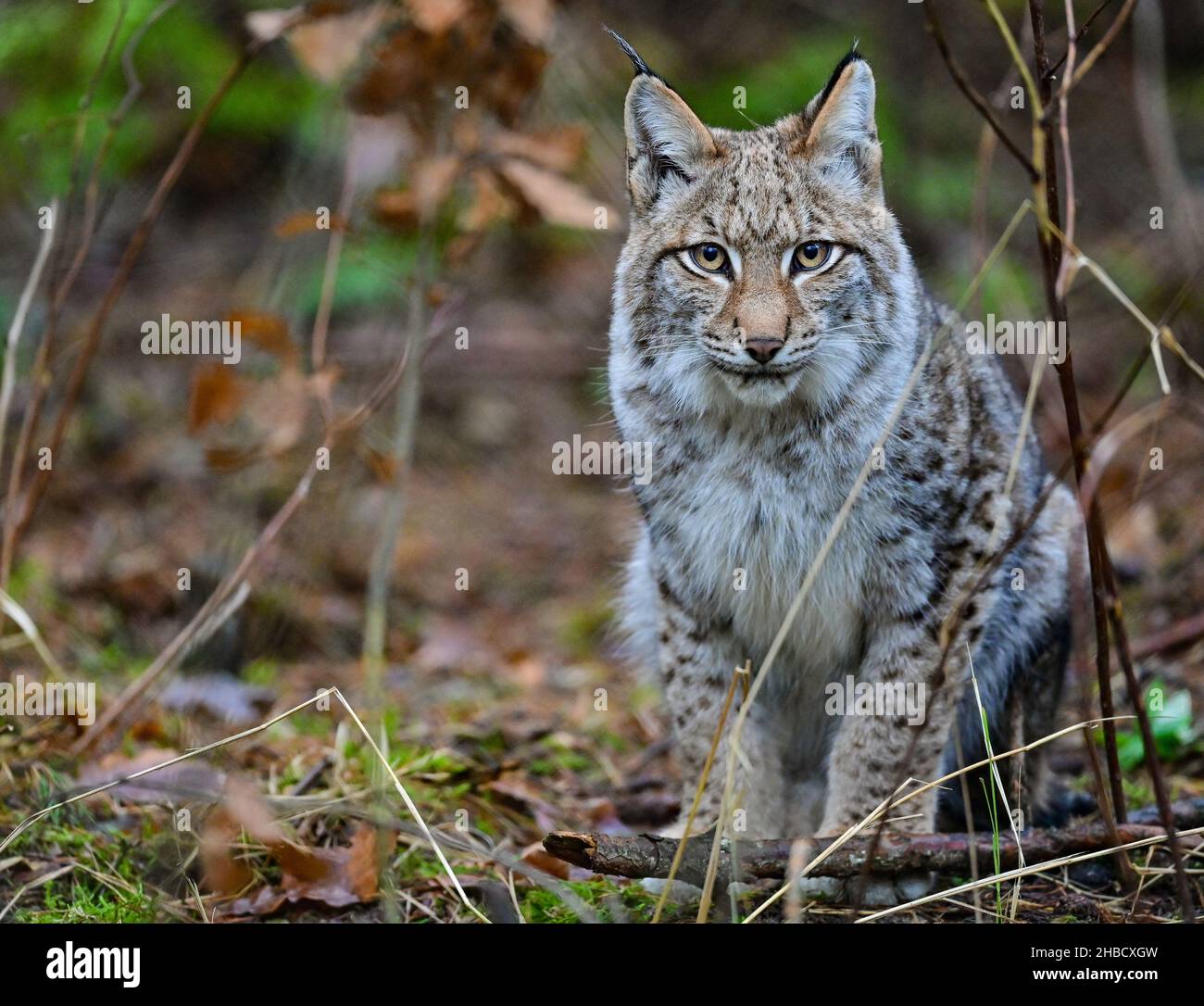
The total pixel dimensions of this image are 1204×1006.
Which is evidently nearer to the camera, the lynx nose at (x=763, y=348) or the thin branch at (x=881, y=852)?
the thin branch at (x=881, y=852)

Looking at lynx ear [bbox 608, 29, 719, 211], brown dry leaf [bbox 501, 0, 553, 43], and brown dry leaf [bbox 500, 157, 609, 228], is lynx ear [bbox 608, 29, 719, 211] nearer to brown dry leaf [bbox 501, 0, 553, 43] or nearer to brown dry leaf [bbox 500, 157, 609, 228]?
brown dry leaf [bbox 500, 157, 609, 228]

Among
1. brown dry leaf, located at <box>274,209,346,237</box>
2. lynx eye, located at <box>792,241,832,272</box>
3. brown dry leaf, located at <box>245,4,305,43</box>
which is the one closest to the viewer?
lynx eye, located at <box>792,241,832,272</box>

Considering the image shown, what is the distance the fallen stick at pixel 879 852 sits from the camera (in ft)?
11.6

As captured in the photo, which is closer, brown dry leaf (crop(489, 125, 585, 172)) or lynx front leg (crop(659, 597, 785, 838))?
lynx front leg (crop(659, 597, 785, 838))

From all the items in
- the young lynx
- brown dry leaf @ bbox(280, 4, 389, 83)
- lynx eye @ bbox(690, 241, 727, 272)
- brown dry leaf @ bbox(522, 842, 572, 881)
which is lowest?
brown dry leaf @ bbox(522, 842, 572, 881)

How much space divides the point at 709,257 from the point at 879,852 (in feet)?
6.42

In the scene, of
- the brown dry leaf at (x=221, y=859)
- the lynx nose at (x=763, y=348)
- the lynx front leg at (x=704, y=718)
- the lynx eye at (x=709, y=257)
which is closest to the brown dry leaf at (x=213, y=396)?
the brown dry leaf at (x=221, y=859)

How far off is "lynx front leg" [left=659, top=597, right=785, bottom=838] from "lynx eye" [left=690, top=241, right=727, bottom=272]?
1.27m

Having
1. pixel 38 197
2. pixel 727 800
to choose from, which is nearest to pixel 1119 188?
pixel 38 197

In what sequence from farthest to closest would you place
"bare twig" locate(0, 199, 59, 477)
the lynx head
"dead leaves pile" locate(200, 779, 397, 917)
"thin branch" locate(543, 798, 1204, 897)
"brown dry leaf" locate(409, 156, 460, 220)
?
"brown dry leaf" locate(409, 156, 460, 220)
"bare twig" locate(0, 199, 59, 477)
the lynx head
"dead leaves pile" locate(200, 779, 397, 917)
"thin branch" locate(543, 798, 1204, 897)

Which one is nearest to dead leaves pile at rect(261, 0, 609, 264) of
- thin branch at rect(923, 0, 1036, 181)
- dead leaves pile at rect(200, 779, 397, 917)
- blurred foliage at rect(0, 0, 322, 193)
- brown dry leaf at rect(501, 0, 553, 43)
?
brown dry leaf at rect(501, 0, 553, 43)

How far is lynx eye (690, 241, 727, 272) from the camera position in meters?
4.23

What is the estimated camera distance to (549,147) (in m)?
5.37

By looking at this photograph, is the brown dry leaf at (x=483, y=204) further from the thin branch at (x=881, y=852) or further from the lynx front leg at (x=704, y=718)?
the thin branch at (x=881, y=852)
